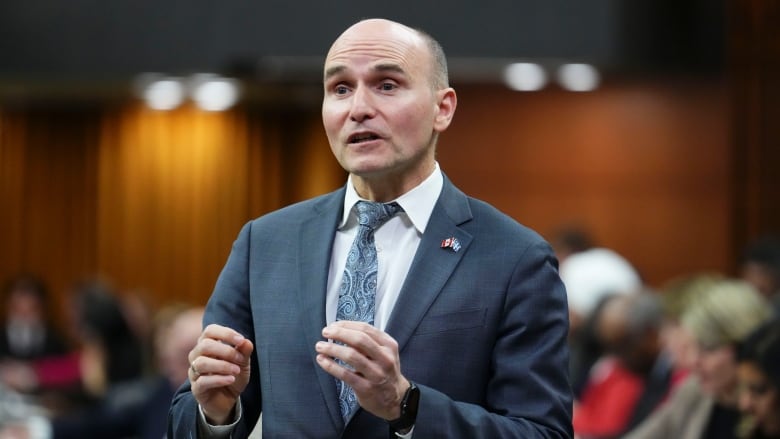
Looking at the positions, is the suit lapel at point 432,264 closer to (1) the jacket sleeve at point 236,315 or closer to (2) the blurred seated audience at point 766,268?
(1) the jacket sleeve at point 236,315

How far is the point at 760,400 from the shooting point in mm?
4270

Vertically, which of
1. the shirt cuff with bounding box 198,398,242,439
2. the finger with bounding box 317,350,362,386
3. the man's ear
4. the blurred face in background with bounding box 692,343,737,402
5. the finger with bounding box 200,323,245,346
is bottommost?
the blurred face in background with bounding box 692,343,737,402

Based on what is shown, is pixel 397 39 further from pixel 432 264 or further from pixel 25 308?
pixel 25 308

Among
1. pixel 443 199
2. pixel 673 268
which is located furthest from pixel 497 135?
pixel 443 199

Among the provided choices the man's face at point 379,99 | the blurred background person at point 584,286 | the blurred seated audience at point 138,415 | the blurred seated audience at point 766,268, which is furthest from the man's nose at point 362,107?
the blurred seated audience at point 766,268

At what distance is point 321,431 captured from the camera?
2188mm

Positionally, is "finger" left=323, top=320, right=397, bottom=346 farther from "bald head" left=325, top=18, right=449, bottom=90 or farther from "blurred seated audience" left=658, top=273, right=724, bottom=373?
"blurred seated audience" left=658, top=273, right=724, bottom=373

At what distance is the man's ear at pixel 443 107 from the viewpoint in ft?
7.61

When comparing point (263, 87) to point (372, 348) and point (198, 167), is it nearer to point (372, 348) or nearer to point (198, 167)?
point (198, 167)

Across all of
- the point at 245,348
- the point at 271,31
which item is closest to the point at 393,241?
the point at 245,348

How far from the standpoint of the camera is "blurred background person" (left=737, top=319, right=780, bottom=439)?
423 cm

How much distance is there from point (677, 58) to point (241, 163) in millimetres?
4263

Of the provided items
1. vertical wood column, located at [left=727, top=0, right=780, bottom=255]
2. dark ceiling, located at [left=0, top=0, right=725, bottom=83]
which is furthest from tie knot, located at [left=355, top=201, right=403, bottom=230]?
vertical wood column, located at [left=727, top=0, right=780, bottom=255]

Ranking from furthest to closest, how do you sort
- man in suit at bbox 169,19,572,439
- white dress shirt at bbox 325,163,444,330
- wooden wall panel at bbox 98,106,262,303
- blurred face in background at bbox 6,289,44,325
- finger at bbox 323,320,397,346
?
wooden wall panel at bbox 98,106,262,303 < blurred face in background at bbox 6,289,44,325 < white dress shirt at bbox 325,163,444,330 < man in suit at bbox 169,19,572,439 < finger at bbox 323,320,397,346
